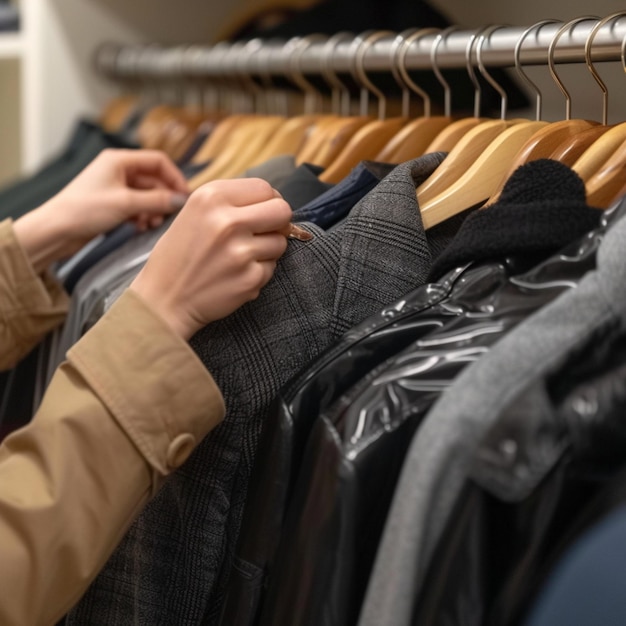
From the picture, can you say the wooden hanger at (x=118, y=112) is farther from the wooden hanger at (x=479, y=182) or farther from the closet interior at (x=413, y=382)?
the wooden hanger at (x=479, y=182)

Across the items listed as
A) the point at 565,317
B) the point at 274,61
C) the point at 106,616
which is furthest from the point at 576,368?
the point at 274,61

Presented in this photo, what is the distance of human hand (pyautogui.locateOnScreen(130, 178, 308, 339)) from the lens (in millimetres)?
560

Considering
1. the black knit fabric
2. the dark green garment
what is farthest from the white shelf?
the black knit fabric

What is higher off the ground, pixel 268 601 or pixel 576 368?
pixel 576 368

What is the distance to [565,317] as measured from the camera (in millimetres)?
431

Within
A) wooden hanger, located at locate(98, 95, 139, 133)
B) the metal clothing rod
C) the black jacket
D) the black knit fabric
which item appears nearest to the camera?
the black jacket

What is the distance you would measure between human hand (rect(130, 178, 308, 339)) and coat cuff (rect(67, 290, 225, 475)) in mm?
19

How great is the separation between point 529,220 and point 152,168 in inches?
19.6

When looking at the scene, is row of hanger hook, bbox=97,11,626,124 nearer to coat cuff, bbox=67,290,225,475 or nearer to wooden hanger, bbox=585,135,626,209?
wooden hanger, bbox=585,135,626,209

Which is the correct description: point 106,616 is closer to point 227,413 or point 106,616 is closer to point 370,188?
point 227,413

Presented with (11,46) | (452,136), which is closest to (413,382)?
(452,136)

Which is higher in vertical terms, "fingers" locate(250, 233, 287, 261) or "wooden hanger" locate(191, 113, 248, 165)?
"fingers" locate(250, 233, 287, 261)

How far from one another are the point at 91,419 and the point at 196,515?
0.33 feet

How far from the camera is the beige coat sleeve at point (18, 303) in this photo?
2.70 feet
